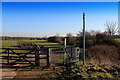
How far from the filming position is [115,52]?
41.4ft

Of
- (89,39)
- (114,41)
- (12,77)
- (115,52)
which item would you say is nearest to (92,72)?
(12,77)

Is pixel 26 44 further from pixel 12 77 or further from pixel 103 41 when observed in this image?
pixel 12 77

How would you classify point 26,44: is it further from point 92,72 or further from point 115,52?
point 92,72

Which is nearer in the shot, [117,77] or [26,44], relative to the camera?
[117,77]

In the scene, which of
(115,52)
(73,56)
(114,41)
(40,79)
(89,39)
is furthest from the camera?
(89,39)

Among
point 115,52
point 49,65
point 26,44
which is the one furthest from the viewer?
point 26,44

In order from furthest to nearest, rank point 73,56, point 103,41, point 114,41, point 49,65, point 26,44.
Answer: point 26,44, point 103,41, point 114,41, point 73,56, point 49,65

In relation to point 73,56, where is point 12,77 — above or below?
below

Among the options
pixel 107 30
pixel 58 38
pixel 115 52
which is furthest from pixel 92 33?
pixel 58 38

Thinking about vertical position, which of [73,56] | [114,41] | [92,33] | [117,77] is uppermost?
[92,33]

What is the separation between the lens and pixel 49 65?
285 inches

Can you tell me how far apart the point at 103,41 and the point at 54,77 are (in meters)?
15.3

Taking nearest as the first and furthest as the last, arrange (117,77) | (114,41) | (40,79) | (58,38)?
1. (40,79)
2. (117,77)
3. (114,41)
4. (58,38)

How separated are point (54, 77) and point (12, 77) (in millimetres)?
2001
